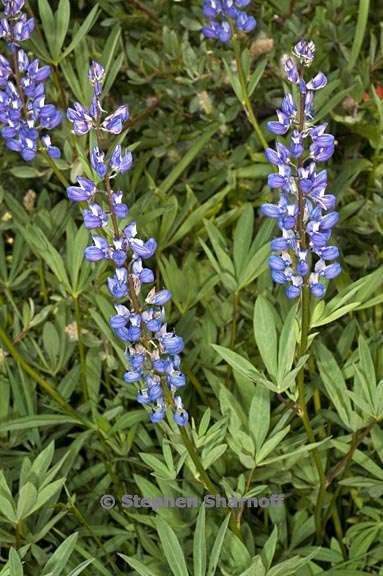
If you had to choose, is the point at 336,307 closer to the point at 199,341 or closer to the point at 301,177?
the point at 301,177

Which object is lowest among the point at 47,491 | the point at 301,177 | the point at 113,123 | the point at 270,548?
the point at 270,548

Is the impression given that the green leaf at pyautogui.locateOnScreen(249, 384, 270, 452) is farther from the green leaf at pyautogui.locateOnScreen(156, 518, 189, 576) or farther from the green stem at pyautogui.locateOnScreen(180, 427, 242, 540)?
the green leaf at pyautogui.locateOnScreen(156, 518, 189, 576)

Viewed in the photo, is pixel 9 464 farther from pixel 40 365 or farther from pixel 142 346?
pixel 142 346

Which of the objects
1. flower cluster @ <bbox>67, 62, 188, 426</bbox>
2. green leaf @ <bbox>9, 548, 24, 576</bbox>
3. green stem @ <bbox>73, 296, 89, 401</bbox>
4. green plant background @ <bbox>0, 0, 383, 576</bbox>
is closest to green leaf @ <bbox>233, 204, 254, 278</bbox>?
green plant background @ <bbox>0, 0, 383, 576</bbox>

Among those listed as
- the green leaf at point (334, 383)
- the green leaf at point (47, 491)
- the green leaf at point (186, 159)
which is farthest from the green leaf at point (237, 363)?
the green leaf at point (186, 159)

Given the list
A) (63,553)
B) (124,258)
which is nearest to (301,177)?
(124,258)

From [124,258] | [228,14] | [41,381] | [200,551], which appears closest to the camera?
[124,258]
